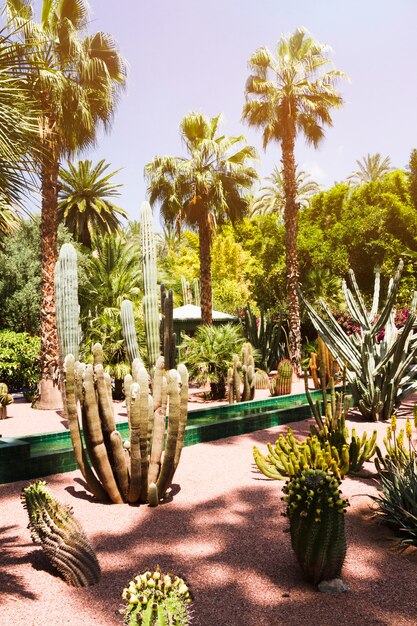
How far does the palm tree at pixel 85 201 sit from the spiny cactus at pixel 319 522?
28631mm

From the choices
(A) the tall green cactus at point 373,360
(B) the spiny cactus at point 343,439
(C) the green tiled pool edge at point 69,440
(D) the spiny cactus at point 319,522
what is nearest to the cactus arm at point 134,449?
(C) the green tiled pool edge at point 69,440

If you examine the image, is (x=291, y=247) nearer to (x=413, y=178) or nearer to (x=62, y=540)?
(x=413, y=178)

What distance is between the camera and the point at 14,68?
16.3 ft

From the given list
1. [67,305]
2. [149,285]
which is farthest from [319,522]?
[149,285]

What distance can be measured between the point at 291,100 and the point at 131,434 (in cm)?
1529

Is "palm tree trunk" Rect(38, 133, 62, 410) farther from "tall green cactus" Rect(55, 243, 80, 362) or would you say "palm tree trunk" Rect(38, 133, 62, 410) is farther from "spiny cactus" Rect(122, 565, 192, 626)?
"spiny cactus" Rect(122, 565, 192, 626)

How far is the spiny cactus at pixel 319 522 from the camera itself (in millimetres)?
3211

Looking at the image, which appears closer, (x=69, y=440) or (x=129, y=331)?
(x=69, y=440)

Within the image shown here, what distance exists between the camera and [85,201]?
3083 centimetres

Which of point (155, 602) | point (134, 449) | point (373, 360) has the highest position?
point (373, 360)

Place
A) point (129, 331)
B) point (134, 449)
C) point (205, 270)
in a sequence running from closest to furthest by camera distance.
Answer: point (134, 449)
point (129, 331)
point (205, 270)

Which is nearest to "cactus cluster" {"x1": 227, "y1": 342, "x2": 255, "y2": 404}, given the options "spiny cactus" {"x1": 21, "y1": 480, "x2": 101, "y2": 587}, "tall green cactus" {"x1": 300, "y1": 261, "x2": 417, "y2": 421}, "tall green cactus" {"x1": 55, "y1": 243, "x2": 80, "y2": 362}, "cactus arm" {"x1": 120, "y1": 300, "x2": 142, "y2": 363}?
"cactus arm" {"x1": 120, "y1": 300, "x2": 142, "y2": 363}

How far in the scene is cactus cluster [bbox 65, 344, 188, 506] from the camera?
15.5 ft

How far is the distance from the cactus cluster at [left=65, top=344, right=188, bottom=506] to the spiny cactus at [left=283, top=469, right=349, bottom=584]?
1808 mm
